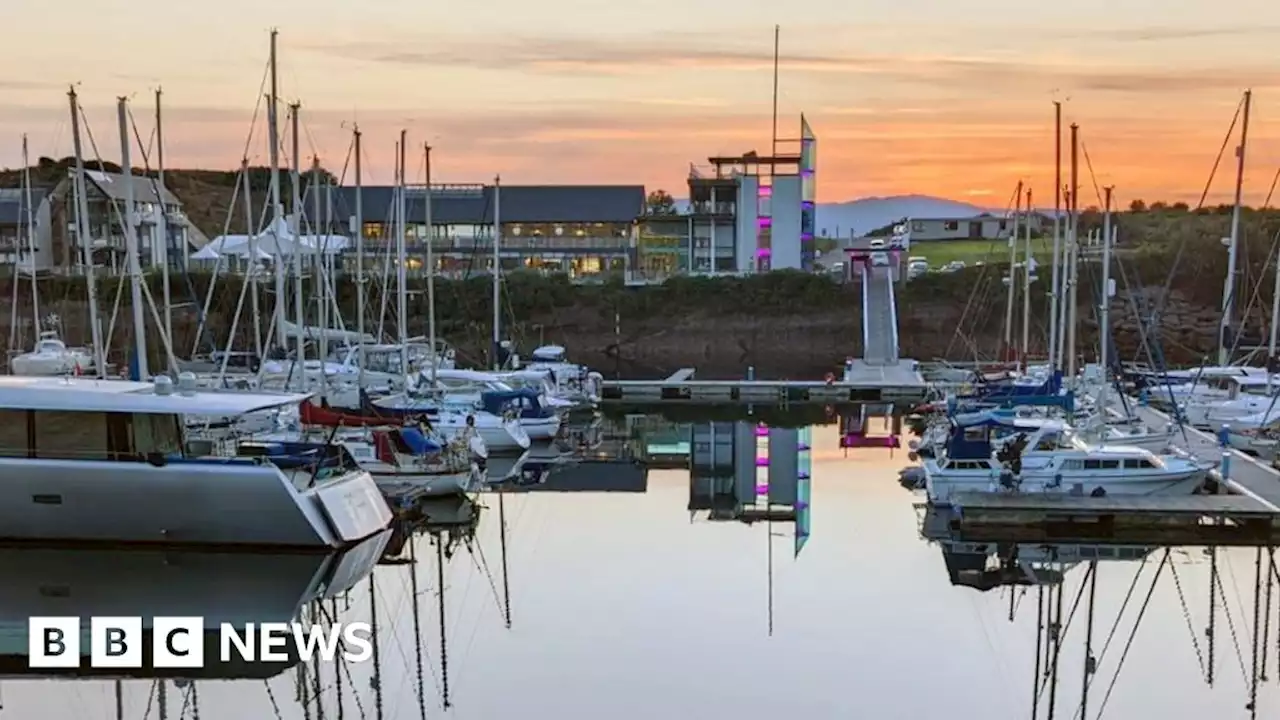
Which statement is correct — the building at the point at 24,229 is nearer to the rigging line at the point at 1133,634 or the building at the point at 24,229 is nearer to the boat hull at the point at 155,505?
the boat hull at the point at 155,505

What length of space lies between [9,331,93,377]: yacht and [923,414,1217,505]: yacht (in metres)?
26.8

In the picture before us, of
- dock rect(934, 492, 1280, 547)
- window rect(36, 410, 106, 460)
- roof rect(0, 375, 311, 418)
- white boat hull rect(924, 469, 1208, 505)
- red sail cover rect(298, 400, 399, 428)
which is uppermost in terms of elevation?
roof rect(0, 375, 311, 418)

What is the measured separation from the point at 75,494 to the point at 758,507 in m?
14.6

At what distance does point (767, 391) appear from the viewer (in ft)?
159

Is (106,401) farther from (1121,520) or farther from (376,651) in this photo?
(1121,520)

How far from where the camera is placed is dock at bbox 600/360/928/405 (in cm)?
4791

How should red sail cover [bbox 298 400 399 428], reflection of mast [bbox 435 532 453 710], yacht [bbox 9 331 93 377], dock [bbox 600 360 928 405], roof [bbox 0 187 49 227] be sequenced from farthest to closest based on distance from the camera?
roof [bbox 0 187 49 227] < dock [bbox 600 360 928 405] < yacht [bbox 9 331 93 377] < red sail cover [bbox 298 400 399 428] < reflection of mast [bbox 435 532 453 710]

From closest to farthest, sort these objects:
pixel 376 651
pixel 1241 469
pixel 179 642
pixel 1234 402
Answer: pixel 179 642
pixel 376 651
pixel 1241 469
pixel 1234 402

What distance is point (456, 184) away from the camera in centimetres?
8325

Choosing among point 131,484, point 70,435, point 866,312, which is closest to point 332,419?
point 70,435

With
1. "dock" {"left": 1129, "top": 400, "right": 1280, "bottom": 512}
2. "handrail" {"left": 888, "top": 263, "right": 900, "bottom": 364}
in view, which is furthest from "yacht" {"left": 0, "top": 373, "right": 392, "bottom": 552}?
"handrail" {"left": 888, "top": 263, "right": 900, "bottom": 364}

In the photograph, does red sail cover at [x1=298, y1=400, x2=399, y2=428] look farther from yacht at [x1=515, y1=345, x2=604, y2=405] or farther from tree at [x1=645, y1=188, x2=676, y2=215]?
tree at [x1=645, y1=188, x2=676, y2=215]

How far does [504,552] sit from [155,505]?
6.32 meters

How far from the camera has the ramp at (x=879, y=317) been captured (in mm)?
56250
